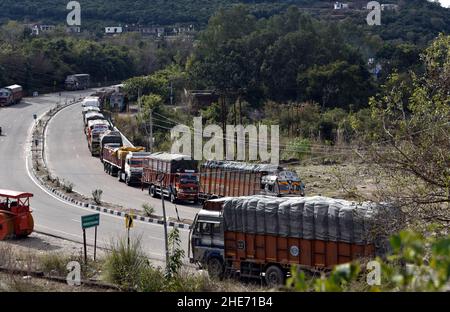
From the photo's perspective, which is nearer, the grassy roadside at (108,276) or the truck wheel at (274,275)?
the grassy roadside at (108,276)

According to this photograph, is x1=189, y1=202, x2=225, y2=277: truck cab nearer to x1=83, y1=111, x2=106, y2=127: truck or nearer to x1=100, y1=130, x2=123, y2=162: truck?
x1=100, y1=130, x2=123, y2=162: truck

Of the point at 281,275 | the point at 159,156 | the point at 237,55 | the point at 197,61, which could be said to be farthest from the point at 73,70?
the point at 281,275

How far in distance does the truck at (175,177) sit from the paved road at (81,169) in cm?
44

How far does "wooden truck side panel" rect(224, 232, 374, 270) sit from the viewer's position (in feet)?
57.4

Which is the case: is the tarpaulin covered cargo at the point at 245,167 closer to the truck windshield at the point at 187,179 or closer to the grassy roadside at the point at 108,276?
the truck windshield at the point at 187,179

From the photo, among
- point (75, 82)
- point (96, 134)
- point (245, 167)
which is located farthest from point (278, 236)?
point (75, 82)

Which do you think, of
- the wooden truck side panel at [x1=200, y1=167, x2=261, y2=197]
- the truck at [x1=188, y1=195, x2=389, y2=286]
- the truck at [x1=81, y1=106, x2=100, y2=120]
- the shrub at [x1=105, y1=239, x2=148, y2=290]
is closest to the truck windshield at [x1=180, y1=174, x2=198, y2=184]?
the wooden truck side panel at [x1=200, y1=167, x2=261, y2=197]

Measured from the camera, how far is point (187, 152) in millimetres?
43250

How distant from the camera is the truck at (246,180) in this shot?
1166 inches

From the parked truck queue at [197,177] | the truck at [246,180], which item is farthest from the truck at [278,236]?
the truck at [246,180]

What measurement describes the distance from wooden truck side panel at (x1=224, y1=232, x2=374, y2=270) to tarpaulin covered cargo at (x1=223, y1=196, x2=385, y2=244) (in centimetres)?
13

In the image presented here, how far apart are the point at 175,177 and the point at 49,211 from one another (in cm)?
564
